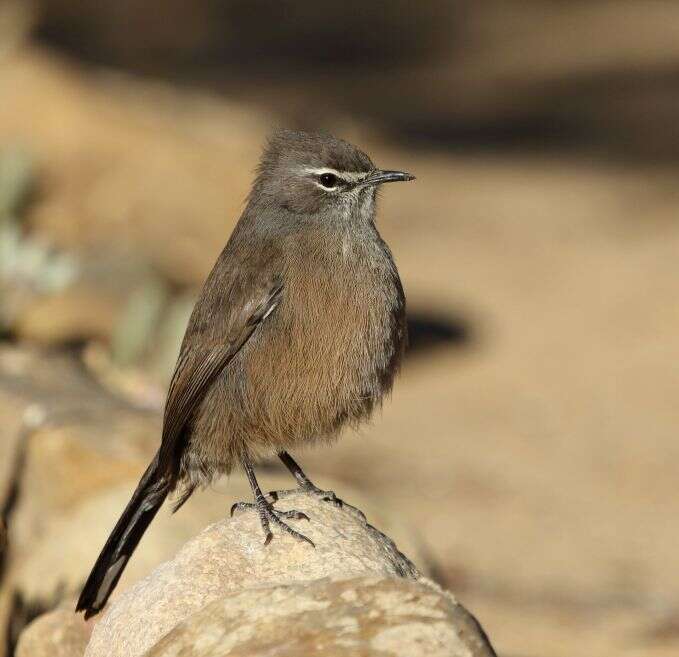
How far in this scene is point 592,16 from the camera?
23.4 m

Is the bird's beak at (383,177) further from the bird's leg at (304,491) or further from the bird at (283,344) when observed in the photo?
the bird's leg at (304,491)

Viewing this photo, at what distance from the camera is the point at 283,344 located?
5.92 metres

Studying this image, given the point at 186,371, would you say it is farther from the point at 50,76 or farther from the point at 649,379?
the point at 50,76

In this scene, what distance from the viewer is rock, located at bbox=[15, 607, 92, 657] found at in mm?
5758

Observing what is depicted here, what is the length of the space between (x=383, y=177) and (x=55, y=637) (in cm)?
→ 238

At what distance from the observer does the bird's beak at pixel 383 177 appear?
20.7ft

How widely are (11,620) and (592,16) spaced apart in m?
18.8

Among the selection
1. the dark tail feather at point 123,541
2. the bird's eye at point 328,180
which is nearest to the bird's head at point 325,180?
the bird's eye at point 328,180

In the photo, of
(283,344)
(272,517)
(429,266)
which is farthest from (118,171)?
(272,517)

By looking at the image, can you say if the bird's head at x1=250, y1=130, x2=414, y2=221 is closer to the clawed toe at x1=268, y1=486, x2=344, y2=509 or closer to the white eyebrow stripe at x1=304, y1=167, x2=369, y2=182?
the white eyebrow stripe at x1=304, y1=167, x2=369, y2=182

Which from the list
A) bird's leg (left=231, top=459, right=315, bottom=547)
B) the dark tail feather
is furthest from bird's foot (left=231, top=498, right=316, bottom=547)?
the dark tail feather

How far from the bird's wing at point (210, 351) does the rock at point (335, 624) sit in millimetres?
1610

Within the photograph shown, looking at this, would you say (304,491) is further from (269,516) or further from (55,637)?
(55,637)

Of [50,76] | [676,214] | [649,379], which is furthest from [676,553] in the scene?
[50,76]
